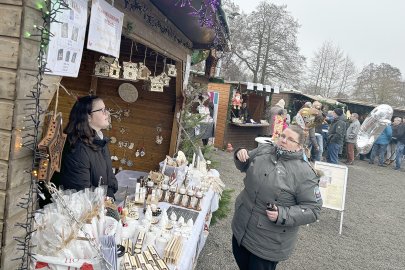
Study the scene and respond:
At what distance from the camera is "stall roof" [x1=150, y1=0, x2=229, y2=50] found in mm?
3402

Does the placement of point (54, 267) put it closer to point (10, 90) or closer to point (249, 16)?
point (10, 90)

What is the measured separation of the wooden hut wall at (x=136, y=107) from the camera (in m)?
5.56

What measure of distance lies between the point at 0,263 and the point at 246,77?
83.2 feet

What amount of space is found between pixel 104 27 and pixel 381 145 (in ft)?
Answer: 47.6

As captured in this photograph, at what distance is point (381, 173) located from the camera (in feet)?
42.2

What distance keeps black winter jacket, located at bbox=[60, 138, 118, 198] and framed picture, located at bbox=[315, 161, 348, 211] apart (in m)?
4.40

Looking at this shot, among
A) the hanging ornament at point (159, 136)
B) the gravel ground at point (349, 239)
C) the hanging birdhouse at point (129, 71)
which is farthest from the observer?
the hanging ornament at point (159, 136)

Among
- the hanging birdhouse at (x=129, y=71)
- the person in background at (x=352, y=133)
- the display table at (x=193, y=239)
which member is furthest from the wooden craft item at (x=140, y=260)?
the person in background at (x=352, y=133)

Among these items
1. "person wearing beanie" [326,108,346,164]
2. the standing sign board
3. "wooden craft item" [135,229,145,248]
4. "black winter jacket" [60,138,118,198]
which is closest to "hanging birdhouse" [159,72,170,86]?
"black winter jacket" [60,138,118,198]

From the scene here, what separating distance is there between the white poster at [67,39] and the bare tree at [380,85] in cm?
2857

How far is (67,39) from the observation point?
1.73 m

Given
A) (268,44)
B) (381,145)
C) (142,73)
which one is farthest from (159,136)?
(268,44)

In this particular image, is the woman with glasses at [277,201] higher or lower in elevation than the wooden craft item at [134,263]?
higher

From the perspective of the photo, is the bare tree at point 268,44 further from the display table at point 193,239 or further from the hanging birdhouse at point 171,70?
the display table at point 193,239
